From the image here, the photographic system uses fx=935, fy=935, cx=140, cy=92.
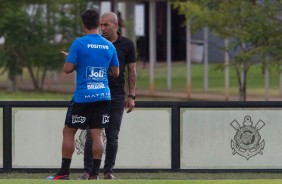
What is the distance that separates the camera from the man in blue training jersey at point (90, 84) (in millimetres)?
9789

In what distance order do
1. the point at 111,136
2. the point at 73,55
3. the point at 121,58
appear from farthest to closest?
the point at 121,58 → the point at 111,136 → the point at 73,55

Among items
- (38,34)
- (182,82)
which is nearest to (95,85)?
(38,34)

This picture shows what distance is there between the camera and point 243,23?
2273 centimetres

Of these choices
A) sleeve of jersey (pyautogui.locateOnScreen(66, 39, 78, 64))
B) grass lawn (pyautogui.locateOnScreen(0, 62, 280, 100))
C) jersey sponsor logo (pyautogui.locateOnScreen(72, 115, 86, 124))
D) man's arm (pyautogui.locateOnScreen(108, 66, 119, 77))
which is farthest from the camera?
grass lawn (pyautogui.locateOnScreen(0, 62, 280, 100))

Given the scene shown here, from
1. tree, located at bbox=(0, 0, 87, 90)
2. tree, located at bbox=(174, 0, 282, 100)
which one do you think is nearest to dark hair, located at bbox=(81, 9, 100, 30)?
tree, located at bbox=(174, 0, 282, 100)

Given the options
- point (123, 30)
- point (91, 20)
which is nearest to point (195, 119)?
point (91, 20)

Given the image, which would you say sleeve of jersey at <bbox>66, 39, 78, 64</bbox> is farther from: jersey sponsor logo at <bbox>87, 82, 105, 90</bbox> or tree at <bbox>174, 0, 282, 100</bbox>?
tree at <bbox>174, 0, 282, 100</bbox>

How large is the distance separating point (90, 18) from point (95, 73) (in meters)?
0.58

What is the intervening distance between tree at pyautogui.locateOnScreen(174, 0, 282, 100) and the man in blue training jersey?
12048mm

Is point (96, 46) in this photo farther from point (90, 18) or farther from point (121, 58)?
point (121, 58)

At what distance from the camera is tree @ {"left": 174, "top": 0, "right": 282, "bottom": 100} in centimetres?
2166

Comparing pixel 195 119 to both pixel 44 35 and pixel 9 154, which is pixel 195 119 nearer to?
pixel 9 154

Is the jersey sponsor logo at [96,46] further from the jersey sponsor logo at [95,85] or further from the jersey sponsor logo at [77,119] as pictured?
the jersey sponsor logo at [77,119]
